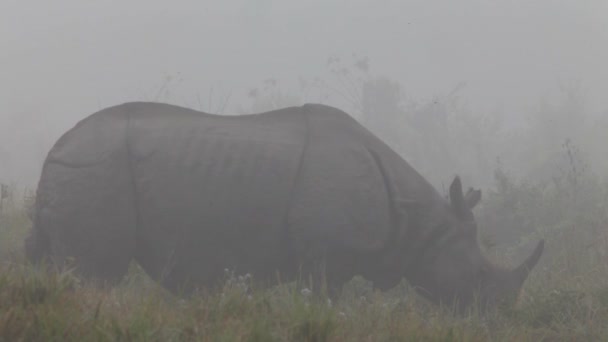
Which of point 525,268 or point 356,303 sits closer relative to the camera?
point 356,303

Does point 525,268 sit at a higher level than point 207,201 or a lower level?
lower

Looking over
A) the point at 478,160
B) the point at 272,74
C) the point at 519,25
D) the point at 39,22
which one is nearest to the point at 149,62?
the point at 272,74

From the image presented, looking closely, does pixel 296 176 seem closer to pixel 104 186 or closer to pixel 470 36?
pixel 104 186

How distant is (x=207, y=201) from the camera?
610 centimetres

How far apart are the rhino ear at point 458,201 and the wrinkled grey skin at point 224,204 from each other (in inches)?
1.0

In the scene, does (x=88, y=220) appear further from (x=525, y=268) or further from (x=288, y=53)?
(x=288, y=53)

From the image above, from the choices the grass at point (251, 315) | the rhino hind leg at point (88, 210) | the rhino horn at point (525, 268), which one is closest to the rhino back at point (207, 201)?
the rhino hind leg at point (88, 210)

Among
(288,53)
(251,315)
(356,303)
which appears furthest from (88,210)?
(288,53)

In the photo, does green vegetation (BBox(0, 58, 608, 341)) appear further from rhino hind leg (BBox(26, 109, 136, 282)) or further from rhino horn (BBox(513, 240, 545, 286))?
rhino hind leg (BBox(26, 109, 136, 282))

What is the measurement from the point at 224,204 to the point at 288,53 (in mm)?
56603

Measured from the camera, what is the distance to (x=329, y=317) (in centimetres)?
378

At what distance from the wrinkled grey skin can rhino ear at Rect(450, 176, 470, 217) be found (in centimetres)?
3

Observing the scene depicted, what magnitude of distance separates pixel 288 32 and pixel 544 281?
63486mm

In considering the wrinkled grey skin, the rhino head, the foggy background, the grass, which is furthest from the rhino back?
the foggy background
